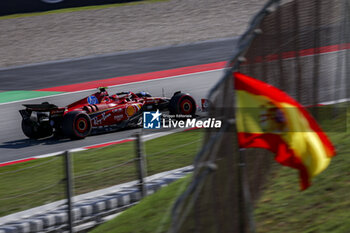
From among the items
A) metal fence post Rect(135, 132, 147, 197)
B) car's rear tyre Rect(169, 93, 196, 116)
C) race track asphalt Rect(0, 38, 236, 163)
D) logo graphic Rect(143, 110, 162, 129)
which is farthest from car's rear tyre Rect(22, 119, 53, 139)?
metal fence post Rect(135, 132, 147, 197)

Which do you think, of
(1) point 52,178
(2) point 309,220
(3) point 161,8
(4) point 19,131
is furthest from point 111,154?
(3) point 161,8

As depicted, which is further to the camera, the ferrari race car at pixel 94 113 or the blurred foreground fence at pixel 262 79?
the ferrari race car at pixel 94 113

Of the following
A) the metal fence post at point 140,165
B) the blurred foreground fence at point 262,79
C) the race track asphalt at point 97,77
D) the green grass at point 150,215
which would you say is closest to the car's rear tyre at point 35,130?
the race track asphalt at point 97,77

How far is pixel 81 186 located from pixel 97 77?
38.2 feet

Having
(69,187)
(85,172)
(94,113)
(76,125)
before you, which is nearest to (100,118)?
(94,113)

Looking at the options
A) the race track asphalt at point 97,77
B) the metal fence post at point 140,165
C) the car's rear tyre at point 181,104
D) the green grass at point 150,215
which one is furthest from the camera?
the car's rear tyre at point 181,104

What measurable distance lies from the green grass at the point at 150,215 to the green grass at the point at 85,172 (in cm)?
55

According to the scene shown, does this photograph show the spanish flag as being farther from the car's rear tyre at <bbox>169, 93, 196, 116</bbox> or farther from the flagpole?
the car's rear tyre at <bbox>169, 93, 196, 116</bbox>

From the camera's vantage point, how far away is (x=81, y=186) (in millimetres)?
7762

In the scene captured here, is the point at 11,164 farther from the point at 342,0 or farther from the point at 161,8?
the point at 161,8

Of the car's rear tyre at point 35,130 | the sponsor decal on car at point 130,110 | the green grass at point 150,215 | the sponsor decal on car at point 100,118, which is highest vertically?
the sponsor decal on car at point 130,110

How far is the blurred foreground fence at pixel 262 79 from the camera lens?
3.62 meters

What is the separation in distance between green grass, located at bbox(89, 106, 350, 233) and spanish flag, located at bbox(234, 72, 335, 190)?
0.93 meters

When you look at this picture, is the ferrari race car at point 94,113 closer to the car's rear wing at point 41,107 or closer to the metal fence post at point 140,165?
the car's rear wing at point 41,107
